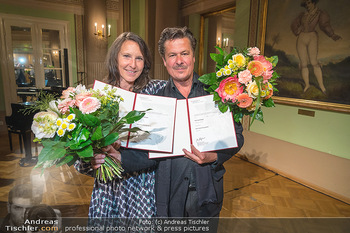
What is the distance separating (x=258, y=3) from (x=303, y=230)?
4.04m

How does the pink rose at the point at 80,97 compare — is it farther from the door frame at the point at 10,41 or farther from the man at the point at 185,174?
the door frame at the point at 10,41

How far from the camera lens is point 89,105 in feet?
3.44

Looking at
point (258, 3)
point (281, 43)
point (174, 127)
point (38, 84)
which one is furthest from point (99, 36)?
point (174, 127)

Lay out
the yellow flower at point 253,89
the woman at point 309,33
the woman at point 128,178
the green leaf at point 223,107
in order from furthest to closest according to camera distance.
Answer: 1. the woman at point 309,33
2. the woman at point 128,178
3. the green leaf at point 223,107
4. the yellow flower at point 253,89

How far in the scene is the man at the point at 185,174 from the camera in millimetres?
1443

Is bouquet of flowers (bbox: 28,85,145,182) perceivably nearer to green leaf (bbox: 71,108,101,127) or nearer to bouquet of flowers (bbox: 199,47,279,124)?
green leaf (bbox: 71,108,101,127)

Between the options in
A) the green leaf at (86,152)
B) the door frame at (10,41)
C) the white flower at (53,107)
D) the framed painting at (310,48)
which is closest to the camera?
the green leaf at (86,152)

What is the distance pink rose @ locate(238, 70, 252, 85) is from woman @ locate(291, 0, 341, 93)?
10.1ft

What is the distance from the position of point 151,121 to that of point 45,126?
1.96 feet

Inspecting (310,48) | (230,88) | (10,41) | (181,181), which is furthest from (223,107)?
(10,41)

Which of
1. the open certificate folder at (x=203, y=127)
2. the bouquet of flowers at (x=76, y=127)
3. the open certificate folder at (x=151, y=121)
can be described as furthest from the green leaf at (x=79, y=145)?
the open certificate folder at (x=203, y=127)

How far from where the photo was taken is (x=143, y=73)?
175cm

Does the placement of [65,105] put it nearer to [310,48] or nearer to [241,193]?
[241,193]

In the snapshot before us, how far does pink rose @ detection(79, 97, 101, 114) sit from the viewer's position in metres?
1.04
